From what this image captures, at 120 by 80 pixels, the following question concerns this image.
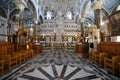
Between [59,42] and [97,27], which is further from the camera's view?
[59,42]

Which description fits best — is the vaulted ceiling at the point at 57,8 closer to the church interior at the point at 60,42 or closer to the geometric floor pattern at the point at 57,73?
the church interior at the point at 60,42

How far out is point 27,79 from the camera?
15.3 feet

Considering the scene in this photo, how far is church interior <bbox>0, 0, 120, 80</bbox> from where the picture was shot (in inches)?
226

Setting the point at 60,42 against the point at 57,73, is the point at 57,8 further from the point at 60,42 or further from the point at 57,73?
A: the point at 57,73

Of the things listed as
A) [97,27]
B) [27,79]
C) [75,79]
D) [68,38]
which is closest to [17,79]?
[27,79]

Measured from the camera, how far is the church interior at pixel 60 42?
5.73 m

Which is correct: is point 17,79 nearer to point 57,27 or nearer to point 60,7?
point 57,27

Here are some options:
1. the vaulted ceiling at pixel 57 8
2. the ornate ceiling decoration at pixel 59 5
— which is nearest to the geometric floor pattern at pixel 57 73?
the vaulted ceiling at pixel 57 8

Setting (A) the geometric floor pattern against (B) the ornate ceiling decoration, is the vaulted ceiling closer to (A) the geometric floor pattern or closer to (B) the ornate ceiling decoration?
(B) the ornate ceiling decoration

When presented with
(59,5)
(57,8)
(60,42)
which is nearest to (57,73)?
(60,42)

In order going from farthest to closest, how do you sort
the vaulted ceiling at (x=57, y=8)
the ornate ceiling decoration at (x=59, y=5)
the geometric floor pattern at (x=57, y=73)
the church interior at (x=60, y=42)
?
1. the ornate ceiling decoration at (x=59, y=5)
2. the vaulted ceiling at (x=57, y=8)
3. the church interior at (x=60, y=42)
4. the geometric floor pattern at (x=57, y=73)

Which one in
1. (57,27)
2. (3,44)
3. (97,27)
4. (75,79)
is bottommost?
(75,79)

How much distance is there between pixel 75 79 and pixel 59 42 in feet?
78.1

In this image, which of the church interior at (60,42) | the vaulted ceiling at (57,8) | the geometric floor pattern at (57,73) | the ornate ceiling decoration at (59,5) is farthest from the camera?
the ornate ceiling decoration at (59,5)
